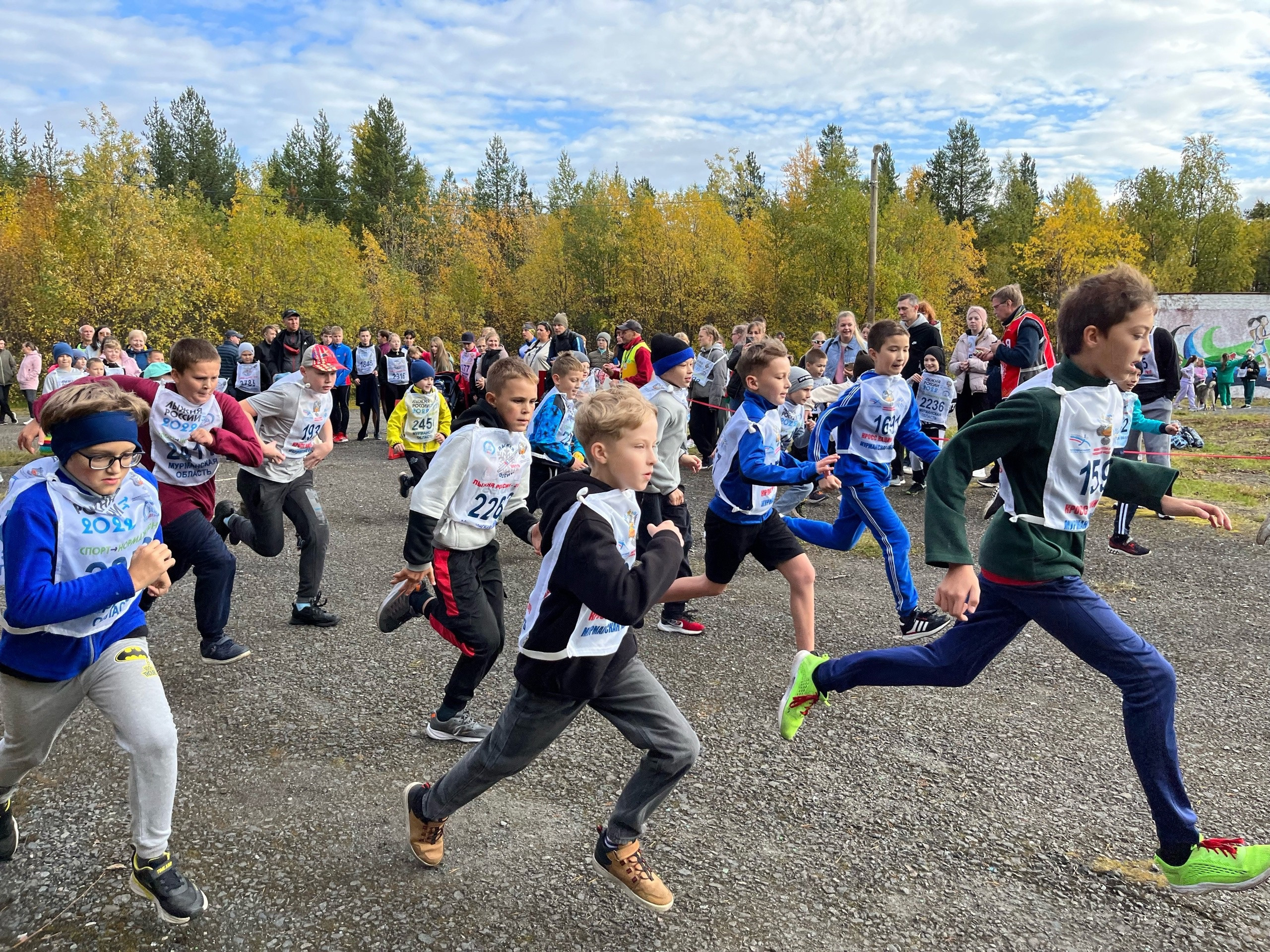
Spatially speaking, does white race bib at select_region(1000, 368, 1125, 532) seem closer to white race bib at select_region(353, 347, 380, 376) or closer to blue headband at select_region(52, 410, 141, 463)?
blue headband at select_region(52, 410, 141, 463)

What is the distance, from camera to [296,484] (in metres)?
5.83

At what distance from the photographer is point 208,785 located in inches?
141

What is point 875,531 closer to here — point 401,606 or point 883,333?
point 883,333

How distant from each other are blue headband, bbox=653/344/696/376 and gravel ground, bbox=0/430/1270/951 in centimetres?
234

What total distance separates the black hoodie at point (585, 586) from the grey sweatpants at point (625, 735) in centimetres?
7

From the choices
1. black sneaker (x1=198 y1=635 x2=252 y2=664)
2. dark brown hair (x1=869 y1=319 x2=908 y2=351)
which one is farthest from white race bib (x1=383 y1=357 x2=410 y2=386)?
dark brown hair (x1=869 y1=319 x2=908 y2=351)

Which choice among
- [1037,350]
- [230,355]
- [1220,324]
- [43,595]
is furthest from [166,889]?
[1220,324]

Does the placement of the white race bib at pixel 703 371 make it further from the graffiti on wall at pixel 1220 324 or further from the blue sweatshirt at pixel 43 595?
the graffiti on wall at pixel 1220 324

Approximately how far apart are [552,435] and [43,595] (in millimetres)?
4825

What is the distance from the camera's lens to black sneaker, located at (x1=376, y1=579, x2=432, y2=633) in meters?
4.14

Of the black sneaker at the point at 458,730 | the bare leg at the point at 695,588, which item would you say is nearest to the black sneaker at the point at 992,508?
the bare leg at the point at 695,588

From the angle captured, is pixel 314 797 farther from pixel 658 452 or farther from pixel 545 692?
pixel 658 452

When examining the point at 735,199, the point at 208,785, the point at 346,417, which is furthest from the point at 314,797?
the point at 735,199

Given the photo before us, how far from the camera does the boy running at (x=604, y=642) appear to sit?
2475 mm
